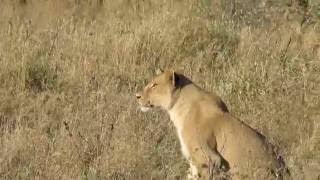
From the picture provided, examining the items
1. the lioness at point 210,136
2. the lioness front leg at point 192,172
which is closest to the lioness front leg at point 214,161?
the lioness at point 210,136

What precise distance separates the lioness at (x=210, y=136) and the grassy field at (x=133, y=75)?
332 mm

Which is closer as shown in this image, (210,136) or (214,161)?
(214,161)

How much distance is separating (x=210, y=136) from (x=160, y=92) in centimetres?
69

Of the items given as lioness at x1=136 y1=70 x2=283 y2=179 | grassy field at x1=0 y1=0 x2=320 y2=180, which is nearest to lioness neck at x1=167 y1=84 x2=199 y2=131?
lioness at x1=136 y1=70 x2=283 y2=179

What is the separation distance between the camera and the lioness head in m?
6.39

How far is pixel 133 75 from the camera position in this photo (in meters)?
8.98

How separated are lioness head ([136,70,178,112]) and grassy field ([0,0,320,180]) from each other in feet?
0.94

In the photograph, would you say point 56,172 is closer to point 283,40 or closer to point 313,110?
point 313,110

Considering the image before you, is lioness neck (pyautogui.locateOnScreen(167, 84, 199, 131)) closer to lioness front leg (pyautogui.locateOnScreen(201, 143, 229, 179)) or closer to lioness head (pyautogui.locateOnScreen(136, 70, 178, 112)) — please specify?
lioness head (pyautogui.locateOnScreen(136, 70, 178, 112))

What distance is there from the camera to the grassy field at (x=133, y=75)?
624 centimetres

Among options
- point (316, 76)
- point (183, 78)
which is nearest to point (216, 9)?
point (316, 76)

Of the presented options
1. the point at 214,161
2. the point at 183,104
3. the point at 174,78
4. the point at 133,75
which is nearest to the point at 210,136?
the point at 214,161

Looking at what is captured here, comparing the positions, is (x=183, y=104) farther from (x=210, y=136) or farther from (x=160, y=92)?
(x=210, y=136)

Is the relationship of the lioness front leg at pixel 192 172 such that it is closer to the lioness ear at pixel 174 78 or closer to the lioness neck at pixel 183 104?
the lioness neck at pixel 183 104
